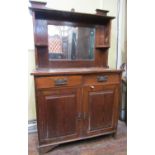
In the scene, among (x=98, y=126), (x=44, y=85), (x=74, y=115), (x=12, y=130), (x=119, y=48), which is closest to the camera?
(x=12, y=130)

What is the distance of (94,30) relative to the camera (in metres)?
2.32

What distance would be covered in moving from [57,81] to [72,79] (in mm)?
172

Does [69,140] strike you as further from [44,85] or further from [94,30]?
[94,30]

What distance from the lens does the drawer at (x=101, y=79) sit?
6.08 ft

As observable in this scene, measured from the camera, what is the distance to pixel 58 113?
1.75 meters

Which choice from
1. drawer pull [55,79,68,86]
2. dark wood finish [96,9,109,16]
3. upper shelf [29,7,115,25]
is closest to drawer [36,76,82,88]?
drawer pull [55,79,68,86]

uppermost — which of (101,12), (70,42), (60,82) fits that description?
(101,12)

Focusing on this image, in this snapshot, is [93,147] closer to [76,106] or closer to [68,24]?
[76,106]

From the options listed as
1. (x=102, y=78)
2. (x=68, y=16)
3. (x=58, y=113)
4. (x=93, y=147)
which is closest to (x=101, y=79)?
(x=102, y=78)

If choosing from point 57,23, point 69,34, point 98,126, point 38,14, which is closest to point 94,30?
point 69,34
